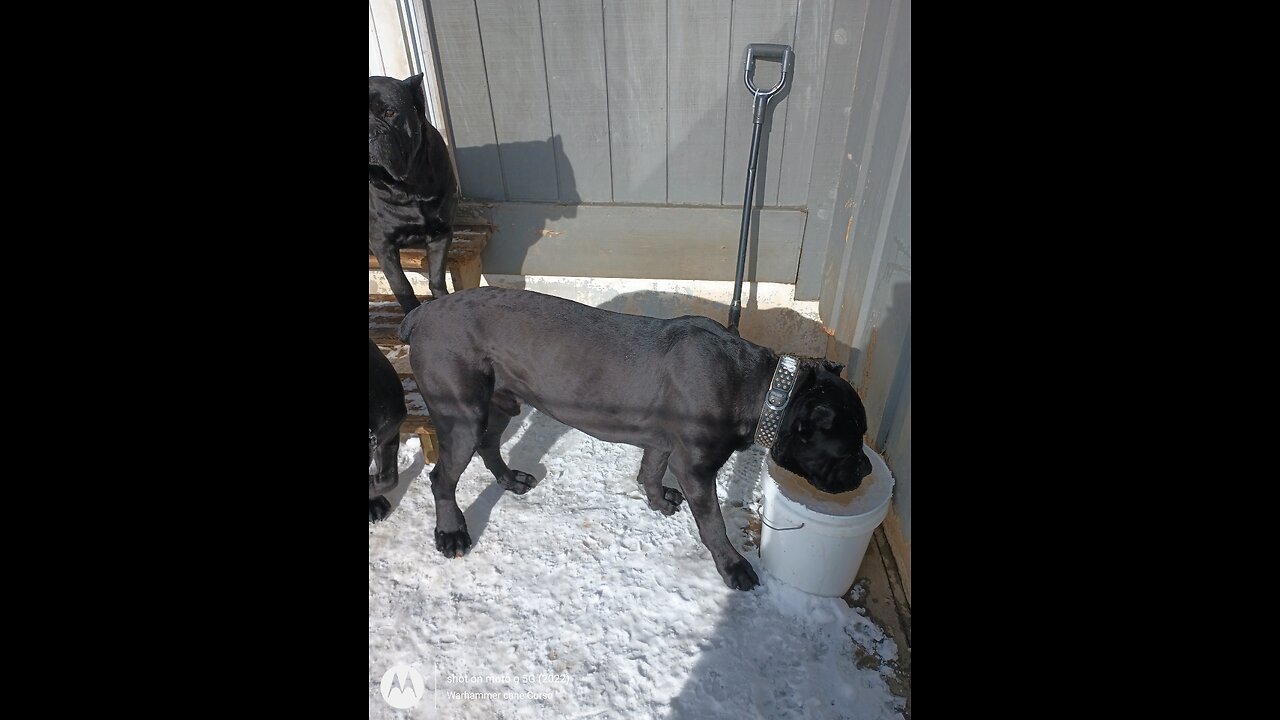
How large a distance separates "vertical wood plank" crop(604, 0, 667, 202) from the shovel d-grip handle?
55 cm

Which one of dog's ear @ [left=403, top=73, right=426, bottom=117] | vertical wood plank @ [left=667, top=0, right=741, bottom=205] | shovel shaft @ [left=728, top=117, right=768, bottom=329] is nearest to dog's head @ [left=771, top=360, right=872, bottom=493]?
shovel shaft @ [left=728, top=117, right=768, bottom=329]

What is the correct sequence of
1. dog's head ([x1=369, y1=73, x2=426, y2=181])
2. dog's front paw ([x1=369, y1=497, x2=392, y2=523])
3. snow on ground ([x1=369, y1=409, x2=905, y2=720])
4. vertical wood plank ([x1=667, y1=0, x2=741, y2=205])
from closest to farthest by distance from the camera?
snow on ground ([x1=369, y1=409, x2=905, y2=720]), dog's head ([x1=369, y1=73, x2=426, y2=181]), dog's front paw ([x1=369, y1=497, x2=392, y2=523]), vertical wood plank ([x1=667, y1=0, x2=741, y2=205])

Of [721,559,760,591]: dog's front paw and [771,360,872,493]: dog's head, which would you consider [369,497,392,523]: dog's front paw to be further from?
[771,360,872,493]: dog's head

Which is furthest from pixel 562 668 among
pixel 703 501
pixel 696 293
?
pixel 696 293

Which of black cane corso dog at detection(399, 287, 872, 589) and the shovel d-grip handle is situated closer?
black cane corso dog at detection(399, 287, 872, 589)

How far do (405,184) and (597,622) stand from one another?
8.36 feet

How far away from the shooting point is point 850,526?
2.43 m

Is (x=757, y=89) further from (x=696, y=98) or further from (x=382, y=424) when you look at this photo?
(x=382, y=424)

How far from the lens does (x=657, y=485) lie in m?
3.15


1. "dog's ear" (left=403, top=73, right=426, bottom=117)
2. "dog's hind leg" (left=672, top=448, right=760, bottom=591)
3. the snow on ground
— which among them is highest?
"dog's ear" (left=403, top=73, right=426, bottom=117)

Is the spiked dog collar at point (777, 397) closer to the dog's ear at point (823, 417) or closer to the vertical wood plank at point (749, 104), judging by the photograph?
the dog's ear at point (823, 417)

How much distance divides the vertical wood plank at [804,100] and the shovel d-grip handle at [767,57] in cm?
12

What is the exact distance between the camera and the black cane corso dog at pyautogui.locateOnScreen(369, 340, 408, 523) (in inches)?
109
